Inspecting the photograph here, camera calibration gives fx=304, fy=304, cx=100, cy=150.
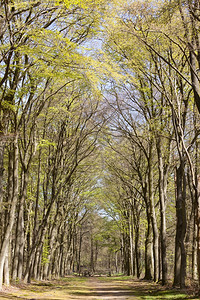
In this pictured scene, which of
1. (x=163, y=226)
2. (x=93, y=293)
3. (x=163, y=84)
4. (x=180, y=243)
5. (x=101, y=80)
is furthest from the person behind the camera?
(x=101, y=80)

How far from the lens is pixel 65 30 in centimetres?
1214

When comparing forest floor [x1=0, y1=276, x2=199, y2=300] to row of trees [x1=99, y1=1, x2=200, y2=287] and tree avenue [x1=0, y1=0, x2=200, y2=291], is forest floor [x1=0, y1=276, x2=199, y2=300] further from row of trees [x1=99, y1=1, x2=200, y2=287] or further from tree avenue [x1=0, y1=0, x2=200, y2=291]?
row of trees [x1=99, y1=1, x2=200, y2=287]

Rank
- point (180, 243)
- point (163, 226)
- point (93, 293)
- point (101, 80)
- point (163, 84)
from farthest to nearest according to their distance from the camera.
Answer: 1. point (101, 80)
2. point (163, 226)
3. point (93, 293)
4. point (163, 84)
5. point (180, 243)

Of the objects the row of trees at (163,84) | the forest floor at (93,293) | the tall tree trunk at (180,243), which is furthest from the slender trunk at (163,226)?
the tall tree trunk at (180,243)

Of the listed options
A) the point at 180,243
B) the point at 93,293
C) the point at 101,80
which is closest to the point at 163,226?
the point at 180,243

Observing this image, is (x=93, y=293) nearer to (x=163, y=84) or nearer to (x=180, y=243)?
(x=180, y=243)

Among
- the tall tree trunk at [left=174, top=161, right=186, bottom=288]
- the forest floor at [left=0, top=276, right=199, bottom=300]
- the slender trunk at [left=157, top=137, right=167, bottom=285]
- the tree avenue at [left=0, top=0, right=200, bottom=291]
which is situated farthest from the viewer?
the slender trunk at [left=157, top=137, right=167, bottom=285]

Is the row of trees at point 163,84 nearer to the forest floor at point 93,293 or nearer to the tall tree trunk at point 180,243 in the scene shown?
the tall tree trunk at point 180,243

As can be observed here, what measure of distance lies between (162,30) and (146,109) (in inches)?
302

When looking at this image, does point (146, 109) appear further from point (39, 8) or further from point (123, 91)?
point (39, 8)

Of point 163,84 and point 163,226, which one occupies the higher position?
point 163,84

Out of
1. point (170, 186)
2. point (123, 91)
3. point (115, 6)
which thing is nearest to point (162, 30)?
point (115, 6)

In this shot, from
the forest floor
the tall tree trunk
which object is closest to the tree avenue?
the tall tree trunk

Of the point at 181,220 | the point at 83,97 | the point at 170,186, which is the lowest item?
the point at 181,220
